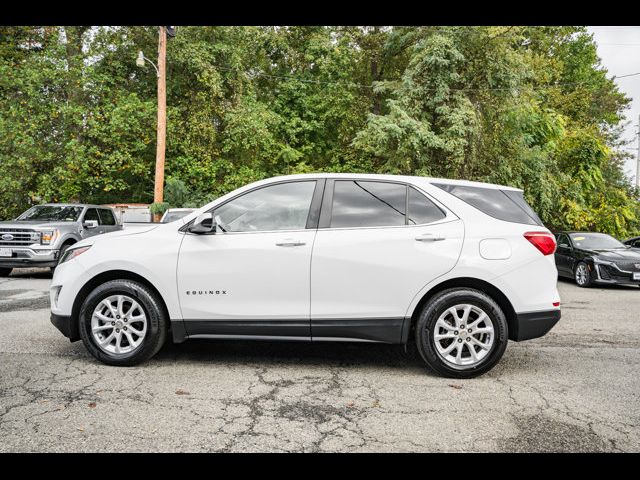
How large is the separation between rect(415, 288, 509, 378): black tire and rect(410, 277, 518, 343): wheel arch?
0.09 meters

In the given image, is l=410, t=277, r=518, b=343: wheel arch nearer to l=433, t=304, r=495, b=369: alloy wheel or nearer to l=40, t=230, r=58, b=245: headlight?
l=433, t=304, r=495, b=369: alloy wheel

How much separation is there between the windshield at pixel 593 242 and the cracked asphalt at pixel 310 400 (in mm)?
8078

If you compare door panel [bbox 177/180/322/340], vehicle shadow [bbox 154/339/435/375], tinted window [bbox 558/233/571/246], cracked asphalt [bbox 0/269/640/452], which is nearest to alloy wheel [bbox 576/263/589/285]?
tinted window [bbox 558/233/571/246]

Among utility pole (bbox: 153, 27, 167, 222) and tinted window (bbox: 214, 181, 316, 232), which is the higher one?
utility pole (bbox: 153, 27, 167, 222)

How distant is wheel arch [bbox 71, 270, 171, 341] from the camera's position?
194 inches

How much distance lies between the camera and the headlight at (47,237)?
12198mm

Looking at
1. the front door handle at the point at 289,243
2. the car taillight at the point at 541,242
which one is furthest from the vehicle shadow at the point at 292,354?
the car taillight at the point at 541,242

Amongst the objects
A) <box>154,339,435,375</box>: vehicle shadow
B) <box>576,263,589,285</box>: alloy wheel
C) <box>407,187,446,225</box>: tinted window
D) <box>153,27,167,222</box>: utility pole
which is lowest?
<box>154,339,435,375</box>: vehicle shadow

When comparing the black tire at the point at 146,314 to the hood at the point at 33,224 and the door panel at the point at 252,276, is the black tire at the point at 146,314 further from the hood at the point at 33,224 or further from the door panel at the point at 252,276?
the hood at the point at 33,224

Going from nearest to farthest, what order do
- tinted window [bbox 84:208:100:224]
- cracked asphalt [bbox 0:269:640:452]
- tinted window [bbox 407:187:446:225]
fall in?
cracked asphalt [bbox 0:269:640:452]
tinted window [bbox 407:187:446:225]
tinted window [bbox 84:208:100:224]

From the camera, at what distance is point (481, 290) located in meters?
4.73

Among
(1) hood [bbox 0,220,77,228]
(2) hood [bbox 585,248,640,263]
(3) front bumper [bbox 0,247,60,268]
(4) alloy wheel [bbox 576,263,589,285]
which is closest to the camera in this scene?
(3) front bumper [bbox 0,247,60,268]
